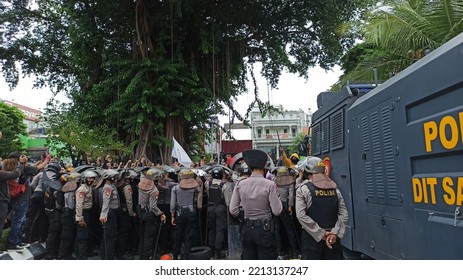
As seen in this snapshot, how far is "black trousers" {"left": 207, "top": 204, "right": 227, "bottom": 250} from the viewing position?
250 inches

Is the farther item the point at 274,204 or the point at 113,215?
the point at 113,215

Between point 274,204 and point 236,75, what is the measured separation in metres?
12.4

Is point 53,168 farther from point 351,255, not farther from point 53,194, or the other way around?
point 351,255

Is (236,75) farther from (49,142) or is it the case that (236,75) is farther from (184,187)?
(184,187)

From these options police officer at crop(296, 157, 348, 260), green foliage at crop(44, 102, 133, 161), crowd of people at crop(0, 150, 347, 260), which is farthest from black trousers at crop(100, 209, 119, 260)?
green foliage at crop(44, 102, 133, 161)

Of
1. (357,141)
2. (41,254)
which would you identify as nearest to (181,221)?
(41,254)

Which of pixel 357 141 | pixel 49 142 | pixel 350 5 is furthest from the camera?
pixel 350 5

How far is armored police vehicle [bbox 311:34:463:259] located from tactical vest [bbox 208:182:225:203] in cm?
225

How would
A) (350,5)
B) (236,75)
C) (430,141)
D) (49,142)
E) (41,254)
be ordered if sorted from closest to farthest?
1. (430,141)
2. (41,254)
3. (49,142)
4. (350,5)
5. (236,75)

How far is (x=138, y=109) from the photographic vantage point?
12578 millimetres

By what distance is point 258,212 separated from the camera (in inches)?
148

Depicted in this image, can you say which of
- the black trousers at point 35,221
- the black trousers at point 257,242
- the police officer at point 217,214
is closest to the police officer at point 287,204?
the police officer at point 217,214

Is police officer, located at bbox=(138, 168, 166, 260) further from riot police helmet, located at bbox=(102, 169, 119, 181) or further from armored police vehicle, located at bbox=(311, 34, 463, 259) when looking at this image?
armored police vehicle, located at bbox=(311, 34, 463, 259)

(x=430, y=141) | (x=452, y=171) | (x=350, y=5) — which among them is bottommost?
(x=452, y=171)
